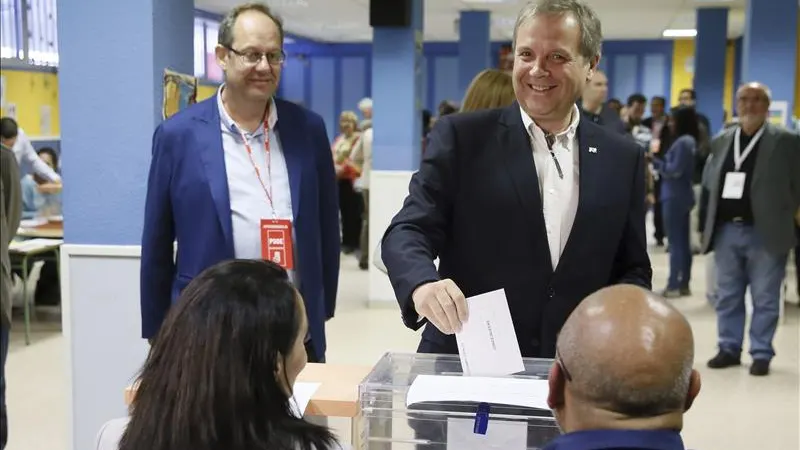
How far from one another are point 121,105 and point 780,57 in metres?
5.30

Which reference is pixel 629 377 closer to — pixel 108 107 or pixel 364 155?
pixel 108 107

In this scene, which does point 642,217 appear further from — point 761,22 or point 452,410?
point 761,22

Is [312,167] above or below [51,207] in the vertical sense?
above

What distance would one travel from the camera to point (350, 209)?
965 cm

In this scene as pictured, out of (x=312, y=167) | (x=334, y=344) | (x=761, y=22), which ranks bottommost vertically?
(x=334, y=344)

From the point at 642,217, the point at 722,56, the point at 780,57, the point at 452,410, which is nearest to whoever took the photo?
the point at 452,410

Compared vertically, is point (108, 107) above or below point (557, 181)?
above

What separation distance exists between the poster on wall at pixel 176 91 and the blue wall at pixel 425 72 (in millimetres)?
14240

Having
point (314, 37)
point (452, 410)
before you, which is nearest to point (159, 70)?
point (452, 410)

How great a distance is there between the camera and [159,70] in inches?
129

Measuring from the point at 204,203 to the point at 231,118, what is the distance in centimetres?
27

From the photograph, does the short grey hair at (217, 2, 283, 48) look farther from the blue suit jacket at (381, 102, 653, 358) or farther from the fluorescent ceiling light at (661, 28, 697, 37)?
the fluorescent ceiling light at (661, 28, 697, 37)

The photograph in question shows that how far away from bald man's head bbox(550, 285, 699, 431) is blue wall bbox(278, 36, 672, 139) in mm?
16759

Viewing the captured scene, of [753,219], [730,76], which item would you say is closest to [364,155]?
[753,219]
